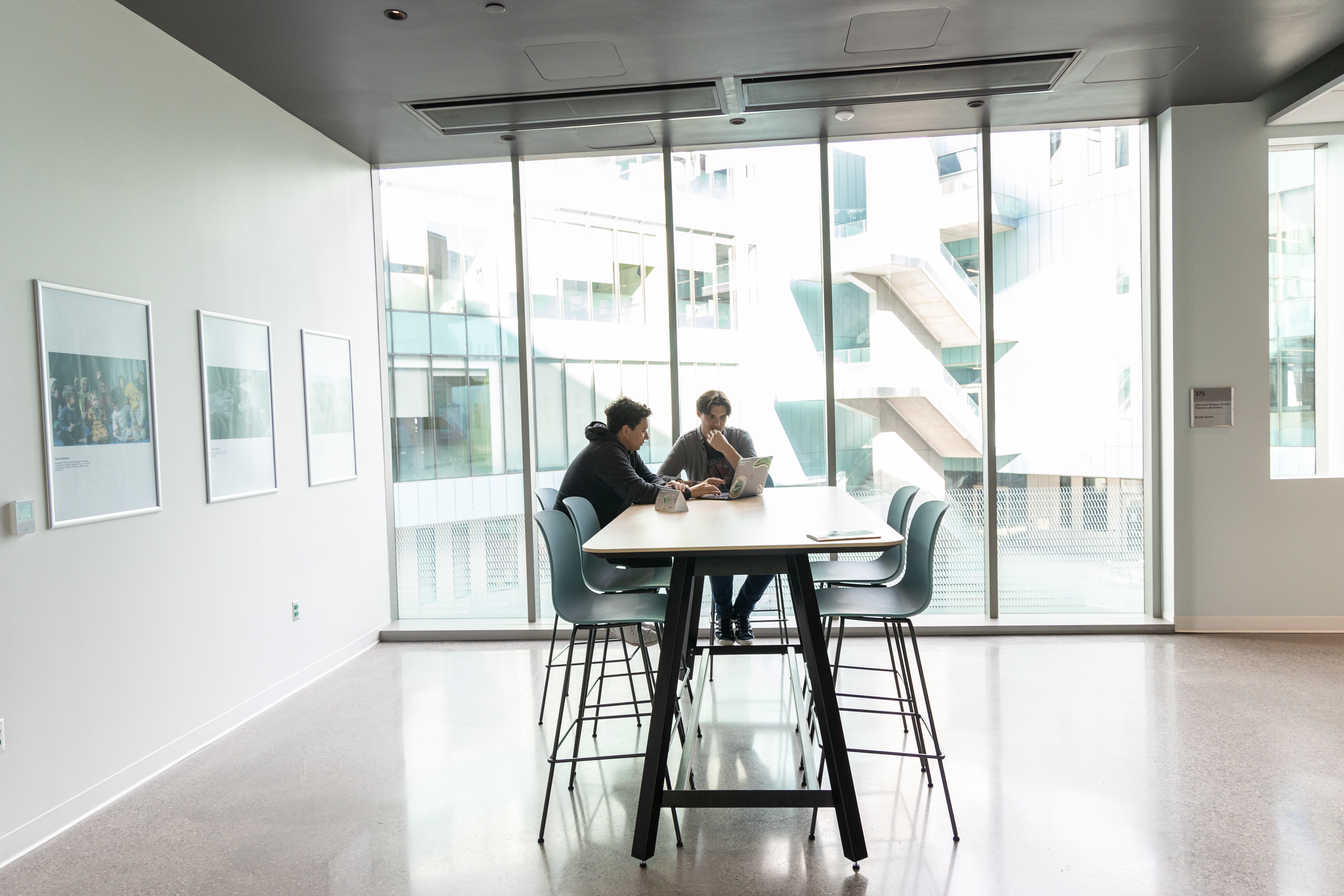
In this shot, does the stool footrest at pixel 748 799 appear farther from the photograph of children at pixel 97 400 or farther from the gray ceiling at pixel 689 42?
the gray ceiling at pixel 689 42

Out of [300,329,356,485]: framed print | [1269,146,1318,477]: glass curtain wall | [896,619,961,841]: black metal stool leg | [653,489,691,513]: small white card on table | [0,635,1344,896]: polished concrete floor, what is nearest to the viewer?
[0,635,1344,896]: polished concrete floor

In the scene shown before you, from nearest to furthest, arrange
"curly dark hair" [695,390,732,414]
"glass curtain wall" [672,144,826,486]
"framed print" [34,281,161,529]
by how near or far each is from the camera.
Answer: "framed print" [34,281,161,529] < "curly dark hair" [695,390,732,414] < "glass curtain wall" [672,144,826,486]

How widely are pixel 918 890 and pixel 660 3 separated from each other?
3.38 meters

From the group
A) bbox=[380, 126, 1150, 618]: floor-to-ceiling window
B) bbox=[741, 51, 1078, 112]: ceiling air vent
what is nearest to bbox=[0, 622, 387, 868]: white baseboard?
bbox=[380, 126, 1150, 618]: floor-to-ceiling window

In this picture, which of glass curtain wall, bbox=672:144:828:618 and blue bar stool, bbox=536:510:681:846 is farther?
glass curtain wall, bbox=672:144:828:618

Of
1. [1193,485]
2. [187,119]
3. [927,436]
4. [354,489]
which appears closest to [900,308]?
[927,436]

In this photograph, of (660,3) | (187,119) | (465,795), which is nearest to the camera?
(465,795)

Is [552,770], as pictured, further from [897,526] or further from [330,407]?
[330,407]

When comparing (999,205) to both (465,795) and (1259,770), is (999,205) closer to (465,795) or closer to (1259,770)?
(1259,770)

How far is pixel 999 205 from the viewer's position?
525 cm

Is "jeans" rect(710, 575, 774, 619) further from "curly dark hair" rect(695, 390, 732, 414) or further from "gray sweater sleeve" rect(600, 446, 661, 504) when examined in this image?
"curly dark hair" rect(695, 390, 732, 414)

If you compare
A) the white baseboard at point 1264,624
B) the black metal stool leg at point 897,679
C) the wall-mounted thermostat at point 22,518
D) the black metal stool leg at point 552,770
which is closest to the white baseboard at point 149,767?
the wall-mounted thermostat at point 22,518

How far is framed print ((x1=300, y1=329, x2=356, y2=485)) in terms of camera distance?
181 inches

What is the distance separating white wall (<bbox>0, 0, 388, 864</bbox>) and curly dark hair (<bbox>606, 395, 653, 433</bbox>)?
69.2 inches
